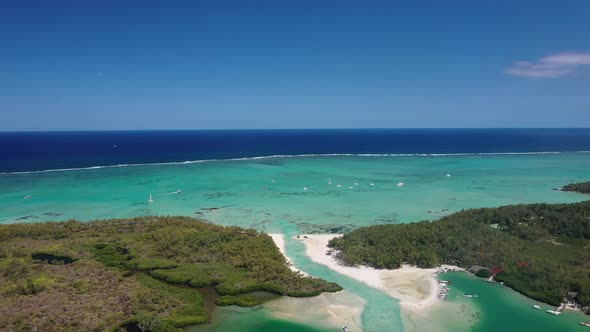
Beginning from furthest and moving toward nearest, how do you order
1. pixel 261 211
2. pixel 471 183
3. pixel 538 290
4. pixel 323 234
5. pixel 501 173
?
pixel 501 173 < pixel 471 183 < pixel 261 211 < pixel 323 234 < pixel 538 290

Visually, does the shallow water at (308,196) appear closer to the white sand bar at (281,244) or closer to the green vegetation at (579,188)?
the white sand bar at (281,244)

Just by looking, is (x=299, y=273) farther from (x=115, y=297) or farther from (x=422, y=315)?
(x=115, y=297)

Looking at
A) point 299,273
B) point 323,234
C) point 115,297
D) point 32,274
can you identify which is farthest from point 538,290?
point 32,274

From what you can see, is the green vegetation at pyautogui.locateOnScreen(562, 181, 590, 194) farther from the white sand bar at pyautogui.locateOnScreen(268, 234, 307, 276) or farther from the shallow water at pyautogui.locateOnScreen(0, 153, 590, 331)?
the white sand bar at pyautogui.locateOnScreen(268, 234, 307, 276)

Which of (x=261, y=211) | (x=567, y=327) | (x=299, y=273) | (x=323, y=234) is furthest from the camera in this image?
(x=261, y=211)

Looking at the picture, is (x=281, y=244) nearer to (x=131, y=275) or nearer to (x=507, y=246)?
(x=131, y=275)

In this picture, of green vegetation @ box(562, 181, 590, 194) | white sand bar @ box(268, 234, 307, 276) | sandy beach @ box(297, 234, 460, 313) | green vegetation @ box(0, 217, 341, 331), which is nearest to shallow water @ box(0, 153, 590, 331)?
white sand bar @ box(268, 234, 307, 276)

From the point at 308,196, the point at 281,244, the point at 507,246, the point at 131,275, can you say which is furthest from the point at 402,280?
the point at 308,196
